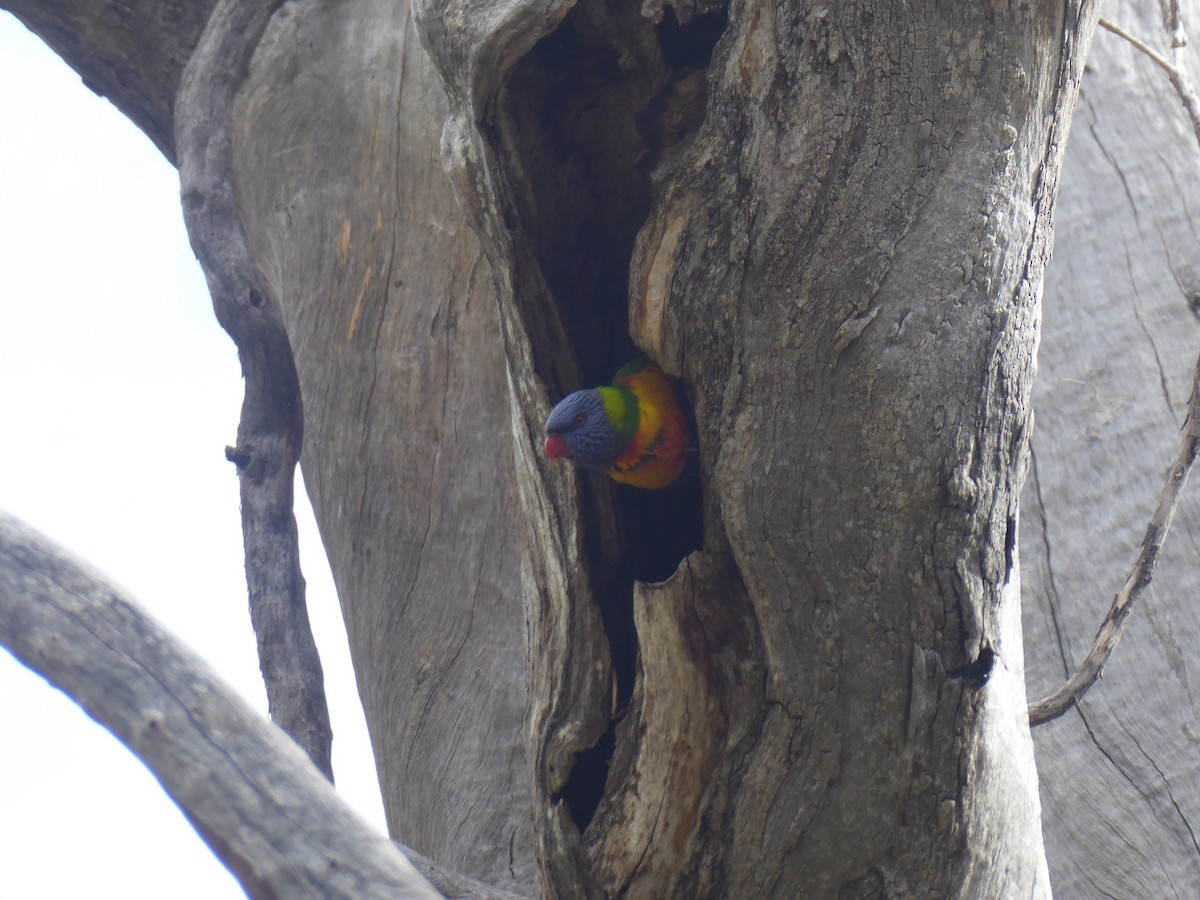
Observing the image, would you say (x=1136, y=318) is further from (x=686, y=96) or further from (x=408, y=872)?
(x=408, y=872)

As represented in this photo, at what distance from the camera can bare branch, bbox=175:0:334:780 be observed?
3.28m

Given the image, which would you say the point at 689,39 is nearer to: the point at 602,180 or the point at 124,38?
the point at 602,180

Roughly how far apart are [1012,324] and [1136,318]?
1659mm

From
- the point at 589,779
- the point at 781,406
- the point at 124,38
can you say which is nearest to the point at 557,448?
the point at 781,406

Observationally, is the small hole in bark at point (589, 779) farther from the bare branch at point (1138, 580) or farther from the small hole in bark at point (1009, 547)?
the bare branch at point (1138, 580)

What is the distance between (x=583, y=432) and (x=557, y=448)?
0.13 metres

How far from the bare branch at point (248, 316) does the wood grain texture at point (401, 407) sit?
0.07m

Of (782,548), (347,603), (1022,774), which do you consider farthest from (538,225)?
(347,603)

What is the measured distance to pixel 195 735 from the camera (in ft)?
5.99

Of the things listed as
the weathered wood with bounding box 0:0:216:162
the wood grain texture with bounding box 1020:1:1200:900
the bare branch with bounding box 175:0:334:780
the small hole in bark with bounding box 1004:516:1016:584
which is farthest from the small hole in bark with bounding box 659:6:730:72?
the weathered wood with bounding box 0:0:216:162

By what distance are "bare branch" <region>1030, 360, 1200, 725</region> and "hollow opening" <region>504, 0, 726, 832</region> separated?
35.3 inches

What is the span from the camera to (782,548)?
1.69m

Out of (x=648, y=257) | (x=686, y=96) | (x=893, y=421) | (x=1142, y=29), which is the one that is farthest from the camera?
(x=1142, y=29)

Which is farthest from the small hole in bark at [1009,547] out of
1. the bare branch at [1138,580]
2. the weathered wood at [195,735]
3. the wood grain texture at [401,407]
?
the wood grain texture at [401,407]
